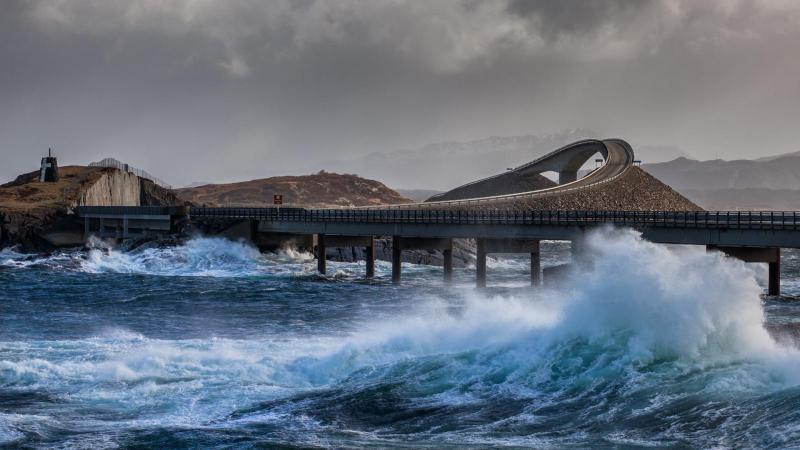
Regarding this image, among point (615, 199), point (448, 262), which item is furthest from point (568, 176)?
point (448, 262)

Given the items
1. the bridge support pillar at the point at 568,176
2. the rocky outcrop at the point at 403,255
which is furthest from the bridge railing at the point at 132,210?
the bridge support pillar at the point at 568,176

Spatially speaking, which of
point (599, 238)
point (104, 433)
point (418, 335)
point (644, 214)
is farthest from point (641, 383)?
point (644, 214)

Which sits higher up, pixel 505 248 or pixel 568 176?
pixel 568 176

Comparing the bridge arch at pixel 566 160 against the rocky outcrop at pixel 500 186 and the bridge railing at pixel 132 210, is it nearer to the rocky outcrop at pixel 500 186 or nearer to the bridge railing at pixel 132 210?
the rocky outcrop at pixel 500 186

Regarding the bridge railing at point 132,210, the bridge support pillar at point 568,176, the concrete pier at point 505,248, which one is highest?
the bridge support pillar at point 568,176

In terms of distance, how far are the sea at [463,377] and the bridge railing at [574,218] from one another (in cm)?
2483

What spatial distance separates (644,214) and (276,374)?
4004cm

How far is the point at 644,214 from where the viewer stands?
63312 mm

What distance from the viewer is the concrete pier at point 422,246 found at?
69.9 meters

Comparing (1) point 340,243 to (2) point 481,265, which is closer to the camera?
(2) point 481,265

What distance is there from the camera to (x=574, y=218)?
65500 mm

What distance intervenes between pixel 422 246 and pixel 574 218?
11714 millimetres

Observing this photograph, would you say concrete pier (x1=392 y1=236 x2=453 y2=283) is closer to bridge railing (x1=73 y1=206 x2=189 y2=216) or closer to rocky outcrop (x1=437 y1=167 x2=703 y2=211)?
rocky outcrop (x1=437 y1=167 x2=703 y2=211)

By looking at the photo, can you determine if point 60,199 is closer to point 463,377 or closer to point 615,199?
point 615,199
